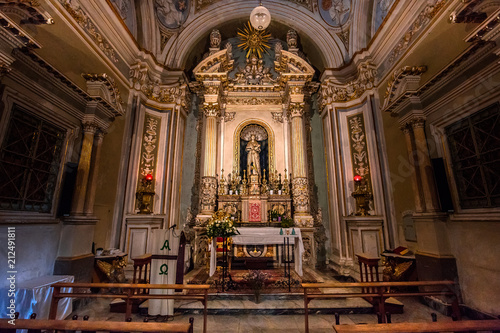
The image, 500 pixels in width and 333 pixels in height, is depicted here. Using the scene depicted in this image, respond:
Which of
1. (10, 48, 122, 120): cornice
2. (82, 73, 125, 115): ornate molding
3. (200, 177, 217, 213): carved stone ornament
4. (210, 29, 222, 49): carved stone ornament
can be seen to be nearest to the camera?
(10, 48, 122, 120): cornice

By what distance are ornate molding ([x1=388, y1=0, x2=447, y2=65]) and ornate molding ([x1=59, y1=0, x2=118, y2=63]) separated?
23.7ft

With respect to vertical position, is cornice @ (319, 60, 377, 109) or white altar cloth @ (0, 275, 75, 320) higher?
cornice @ (319, 60, 377, 109)

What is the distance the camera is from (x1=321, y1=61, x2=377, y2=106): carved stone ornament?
681 cm

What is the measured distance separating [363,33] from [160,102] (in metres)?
6.65

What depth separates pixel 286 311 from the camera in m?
4.00

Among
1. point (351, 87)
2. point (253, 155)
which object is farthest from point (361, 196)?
point (253, 155)

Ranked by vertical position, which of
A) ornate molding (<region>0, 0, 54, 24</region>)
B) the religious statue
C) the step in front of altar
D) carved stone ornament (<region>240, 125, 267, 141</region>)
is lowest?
the step in front of altar

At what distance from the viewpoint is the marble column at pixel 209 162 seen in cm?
766

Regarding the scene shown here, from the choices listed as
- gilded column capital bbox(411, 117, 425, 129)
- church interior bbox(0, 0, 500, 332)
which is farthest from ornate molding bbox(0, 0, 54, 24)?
gilded column capital bbox(411, 117, 425, 129)

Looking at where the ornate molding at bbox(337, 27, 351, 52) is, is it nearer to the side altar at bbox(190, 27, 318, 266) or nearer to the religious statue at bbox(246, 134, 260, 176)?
the side altar at bbox(190, 27, 318, 266)

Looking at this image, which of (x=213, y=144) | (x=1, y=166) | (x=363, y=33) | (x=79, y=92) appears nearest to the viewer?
(x=1, y=166)

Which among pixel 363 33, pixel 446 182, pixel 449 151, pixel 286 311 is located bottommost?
pixel 286 311

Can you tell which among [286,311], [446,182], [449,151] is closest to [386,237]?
[446,182]

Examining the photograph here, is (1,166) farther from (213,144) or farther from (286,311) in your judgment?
(213,144)
